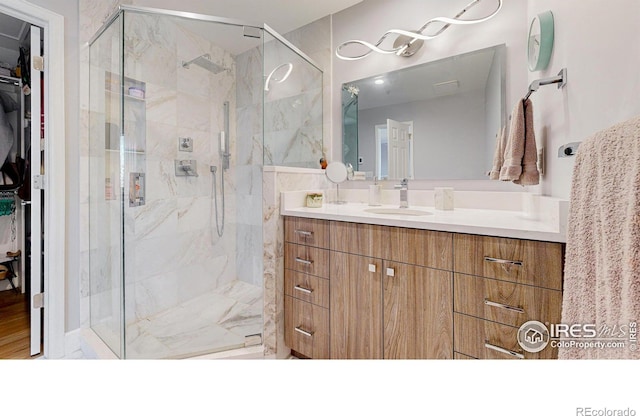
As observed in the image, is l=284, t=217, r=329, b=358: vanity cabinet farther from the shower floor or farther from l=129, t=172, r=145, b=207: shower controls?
l=129, t=172, r=145, b=207: shower controls

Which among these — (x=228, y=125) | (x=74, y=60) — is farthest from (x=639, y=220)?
(x=74, y=60)

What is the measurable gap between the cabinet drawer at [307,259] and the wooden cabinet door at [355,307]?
0.16 ft

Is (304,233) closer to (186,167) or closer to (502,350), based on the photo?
(502,350)

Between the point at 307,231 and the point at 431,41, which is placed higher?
the point at 431,41

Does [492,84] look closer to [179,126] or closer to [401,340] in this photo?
[401,340]

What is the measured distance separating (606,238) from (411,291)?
0.74 metres

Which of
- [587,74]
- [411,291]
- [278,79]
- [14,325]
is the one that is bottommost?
[14,325]

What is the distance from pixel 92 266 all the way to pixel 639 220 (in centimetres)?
234

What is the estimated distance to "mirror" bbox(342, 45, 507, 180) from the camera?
1.58 metres

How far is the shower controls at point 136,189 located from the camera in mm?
1720

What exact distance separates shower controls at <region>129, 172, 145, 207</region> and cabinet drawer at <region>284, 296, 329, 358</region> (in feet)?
3.64

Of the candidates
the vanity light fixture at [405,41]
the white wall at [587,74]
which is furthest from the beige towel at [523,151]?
the vanity light fixture at [405,41]

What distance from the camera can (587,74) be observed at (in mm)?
843

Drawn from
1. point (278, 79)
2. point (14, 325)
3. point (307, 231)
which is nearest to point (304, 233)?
point (307, 231)
